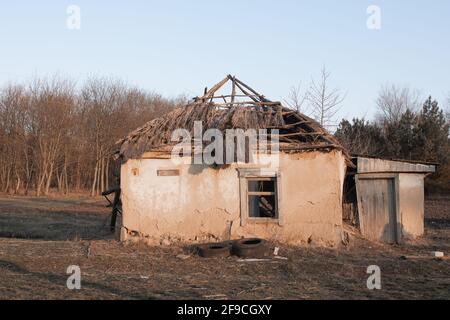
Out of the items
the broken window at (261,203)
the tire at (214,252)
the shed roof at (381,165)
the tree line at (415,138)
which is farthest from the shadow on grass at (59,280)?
the tree line at (415,138)

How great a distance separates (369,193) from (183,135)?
5.85 m

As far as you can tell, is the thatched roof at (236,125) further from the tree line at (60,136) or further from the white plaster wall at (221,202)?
the tree line at (60,136)

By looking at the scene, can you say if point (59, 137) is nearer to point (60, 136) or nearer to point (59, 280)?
point (60, 136)

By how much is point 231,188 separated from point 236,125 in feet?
5.46

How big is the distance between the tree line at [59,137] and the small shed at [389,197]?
2739cm

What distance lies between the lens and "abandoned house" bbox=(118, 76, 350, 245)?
1257 cm

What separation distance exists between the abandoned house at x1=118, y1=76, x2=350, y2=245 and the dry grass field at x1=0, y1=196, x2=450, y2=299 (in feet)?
2.11

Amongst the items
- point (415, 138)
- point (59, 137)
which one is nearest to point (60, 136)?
point (59, 137)

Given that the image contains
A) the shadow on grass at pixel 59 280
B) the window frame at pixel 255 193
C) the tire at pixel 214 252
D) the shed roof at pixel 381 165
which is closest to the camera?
the shadow on grass at pixel 59 280

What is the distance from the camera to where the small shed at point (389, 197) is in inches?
557

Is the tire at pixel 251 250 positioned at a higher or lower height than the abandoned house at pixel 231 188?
lower

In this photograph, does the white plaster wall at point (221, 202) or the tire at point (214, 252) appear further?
Answer: the white plaster wall at point (221, 202)
